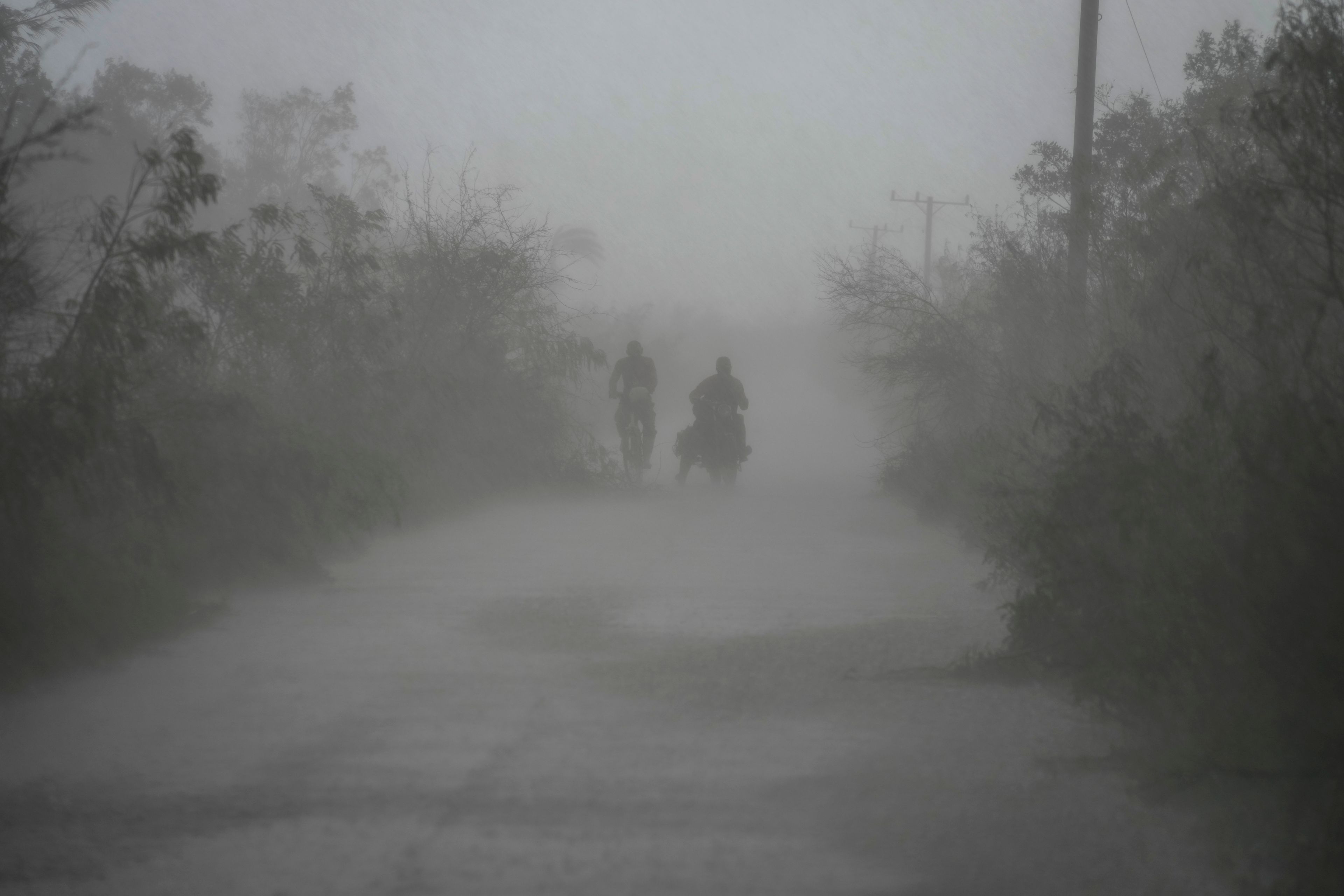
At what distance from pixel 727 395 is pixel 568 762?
14877mm

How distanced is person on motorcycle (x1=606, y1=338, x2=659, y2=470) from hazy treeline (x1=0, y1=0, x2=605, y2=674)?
103 cm

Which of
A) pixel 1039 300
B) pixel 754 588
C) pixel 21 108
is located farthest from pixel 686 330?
pixel 754 588

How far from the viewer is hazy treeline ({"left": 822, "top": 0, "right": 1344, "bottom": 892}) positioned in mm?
3959

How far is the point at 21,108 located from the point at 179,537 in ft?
99.2

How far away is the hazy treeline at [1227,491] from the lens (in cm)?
396

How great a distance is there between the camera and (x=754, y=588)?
9156mm

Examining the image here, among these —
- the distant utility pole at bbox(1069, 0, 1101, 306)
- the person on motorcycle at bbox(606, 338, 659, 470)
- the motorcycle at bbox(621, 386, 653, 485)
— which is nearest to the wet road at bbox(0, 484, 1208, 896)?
the distant utility pole at bbox(1069, 0, 1101, 306)

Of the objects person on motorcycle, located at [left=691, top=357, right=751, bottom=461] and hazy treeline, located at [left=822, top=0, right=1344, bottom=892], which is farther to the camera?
person on motorcycle, located at [left=691, top=357, right=751, bottom=461]

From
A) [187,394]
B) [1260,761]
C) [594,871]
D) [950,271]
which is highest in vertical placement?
[950,271]

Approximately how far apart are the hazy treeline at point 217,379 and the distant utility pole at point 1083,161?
6660 mm

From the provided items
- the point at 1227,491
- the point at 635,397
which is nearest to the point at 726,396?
the point at 635,397

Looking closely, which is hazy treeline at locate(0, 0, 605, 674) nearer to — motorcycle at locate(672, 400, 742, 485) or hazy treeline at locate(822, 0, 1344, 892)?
motorcycle at locate(672, 400, 742, 485)

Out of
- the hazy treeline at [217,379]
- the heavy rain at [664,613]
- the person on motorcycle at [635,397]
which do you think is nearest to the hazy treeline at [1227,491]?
the heavy rain at [664,613]

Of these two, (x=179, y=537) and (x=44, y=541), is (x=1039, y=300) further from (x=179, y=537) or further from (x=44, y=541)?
(x=44, y=541)
